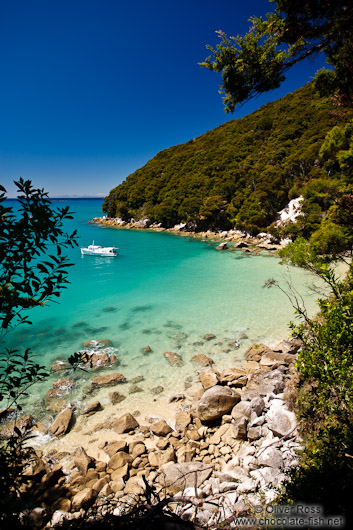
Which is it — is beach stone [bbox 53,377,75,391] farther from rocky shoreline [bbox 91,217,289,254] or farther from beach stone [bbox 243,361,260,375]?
rocky shoreline [bbox 91,217,289,254]

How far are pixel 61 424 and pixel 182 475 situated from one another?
436 centimetres

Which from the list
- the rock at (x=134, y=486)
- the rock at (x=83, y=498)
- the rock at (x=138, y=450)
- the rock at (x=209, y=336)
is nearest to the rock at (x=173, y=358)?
the rock at (x=209, y=336)

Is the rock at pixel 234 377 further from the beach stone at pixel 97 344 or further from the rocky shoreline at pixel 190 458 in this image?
the beach stone at pixel 97 344

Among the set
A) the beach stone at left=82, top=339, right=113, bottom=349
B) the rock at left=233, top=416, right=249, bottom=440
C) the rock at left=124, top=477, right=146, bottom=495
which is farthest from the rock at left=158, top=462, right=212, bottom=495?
the beach stone at left=82, top=339, right=113, bottom=349

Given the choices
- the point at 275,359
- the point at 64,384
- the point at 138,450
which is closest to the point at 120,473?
the point at 138,450

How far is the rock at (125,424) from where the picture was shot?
6.92 m

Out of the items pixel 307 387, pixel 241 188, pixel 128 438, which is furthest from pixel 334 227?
pixel 241 188

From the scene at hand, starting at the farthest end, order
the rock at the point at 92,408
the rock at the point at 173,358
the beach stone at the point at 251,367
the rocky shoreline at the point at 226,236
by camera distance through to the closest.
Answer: the rocky shoreline at the point at 226,236, the rock at the point at 173,358, the beach stone at the point at 251,367, the rock at the point at 92,408

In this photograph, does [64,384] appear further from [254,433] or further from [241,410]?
[254,433]

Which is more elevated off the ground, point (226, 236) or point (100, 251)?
point (226, 236)

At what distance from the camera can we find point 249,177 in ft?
152

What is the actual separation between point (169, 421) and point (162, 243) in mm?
35887

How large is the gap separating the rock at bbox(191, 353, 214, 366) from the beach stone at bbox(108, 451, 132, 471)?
15.4 ft

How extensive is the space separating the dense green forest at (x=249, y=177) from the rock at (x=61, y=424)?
16783 mm
